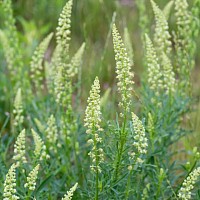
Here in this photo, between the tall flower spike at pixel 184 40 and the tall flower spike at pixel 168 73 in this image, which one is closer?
the tall flower spike at pixel 168 73

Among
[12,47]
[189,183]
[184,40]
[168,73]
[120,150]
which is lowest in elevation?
[189,183]

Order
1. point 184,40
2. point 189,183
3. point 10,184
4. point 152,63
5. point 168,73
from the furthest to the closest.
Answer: point 184,40 → point 168,73 → point 152,63 → point 189,183 → point 10,184

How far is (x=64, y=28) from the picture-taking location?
9.86 ft

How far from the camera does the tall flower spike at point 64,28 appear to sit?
2.93 meters

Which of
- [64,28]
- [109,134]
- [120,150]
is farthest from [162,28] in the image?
[120,150]

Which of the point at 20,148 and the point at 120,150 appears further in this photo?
the point at 20,148

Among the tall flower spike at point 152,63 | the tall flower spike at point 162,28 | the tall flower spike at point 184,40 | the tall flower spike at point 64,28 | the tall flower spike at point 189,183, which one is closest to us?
the tall flower spike at point 189,183

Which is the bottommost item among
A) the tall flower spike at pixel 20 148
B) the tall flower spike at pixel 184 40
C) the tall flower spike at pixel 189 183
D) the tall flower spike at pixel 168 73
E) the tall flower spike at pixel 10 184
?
the tall flower spike at pixel 189 183

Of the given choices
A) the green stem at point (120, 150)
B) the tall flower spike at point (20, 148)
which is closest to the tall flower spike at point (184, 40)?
the green stem at point (120, 150)

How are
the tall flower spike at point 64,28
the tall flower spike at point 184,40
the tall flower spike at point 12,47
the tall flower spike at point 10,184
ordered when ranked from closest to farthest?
the tall flower spike at point 10,184 → the tall flower spike at point 64,28 → the tall flower spike at point 184,40 → the tall flower spike at point 12,47

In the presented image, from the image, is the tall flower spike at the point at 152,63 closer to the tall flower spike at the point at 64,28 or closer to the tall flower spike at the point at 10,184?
the tall flower spike at the point at 64,28

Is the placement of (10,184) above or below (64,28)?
below

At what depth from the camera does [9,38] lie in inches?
154

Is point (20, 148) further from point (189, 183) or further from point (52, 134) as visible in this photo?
point (189, 183)
